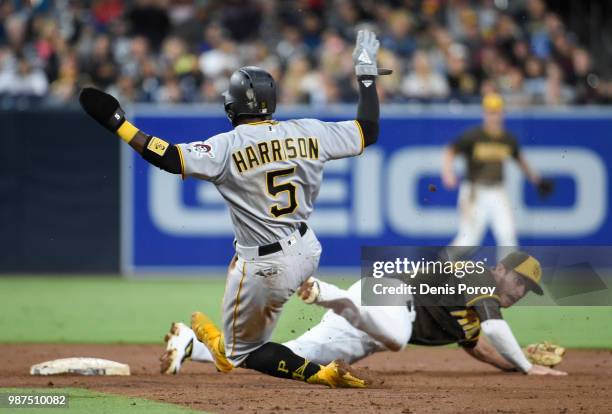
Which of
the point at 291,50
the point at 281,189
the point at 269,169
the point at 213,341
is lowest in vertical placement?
the point at 213,341

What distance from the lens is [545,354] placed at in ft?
28.8

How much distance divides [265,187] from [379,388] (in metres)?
1.56

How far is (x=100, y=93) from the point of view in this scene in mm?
7020

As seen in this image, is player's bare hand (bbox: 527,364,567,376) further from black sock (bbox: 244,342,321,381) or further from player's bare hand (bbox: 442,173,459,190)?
player's bare hand (bbox: 442,173,459,190)

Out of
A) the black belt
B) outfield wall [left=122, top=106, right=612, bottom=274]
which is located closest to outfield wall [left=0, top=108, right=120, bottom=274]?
outfield wall [left=122, top=106, right=612, bottom=274]

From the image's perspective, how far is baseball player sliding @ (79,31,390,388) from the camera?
712cm

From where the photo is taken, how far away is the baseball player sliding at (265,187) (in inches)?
280

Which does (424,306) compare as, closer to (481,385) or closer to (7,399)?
(481,385)

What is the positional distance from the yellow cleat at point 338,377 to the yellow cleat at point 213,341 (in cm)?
60

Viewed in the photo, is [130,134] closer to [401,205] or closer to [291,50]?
[401,205]

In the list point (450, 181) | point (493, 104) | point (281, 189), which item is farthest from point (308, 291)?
point (493, 104)

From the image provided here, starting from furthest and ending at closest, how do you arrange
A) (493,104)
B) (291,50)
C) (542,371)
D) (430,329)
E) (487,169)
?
(291,50)
(487,169)
(493,104)
(542,371)
(430,329)

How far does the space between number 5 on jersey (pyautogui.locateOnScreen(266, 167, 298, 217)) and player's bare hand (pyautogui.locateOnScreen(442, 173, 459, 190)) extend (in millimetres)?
7534

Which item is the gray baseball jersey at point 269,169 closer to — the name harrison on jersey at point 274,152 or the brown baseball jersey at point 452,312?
the name harrison on jersey at point 274,152
